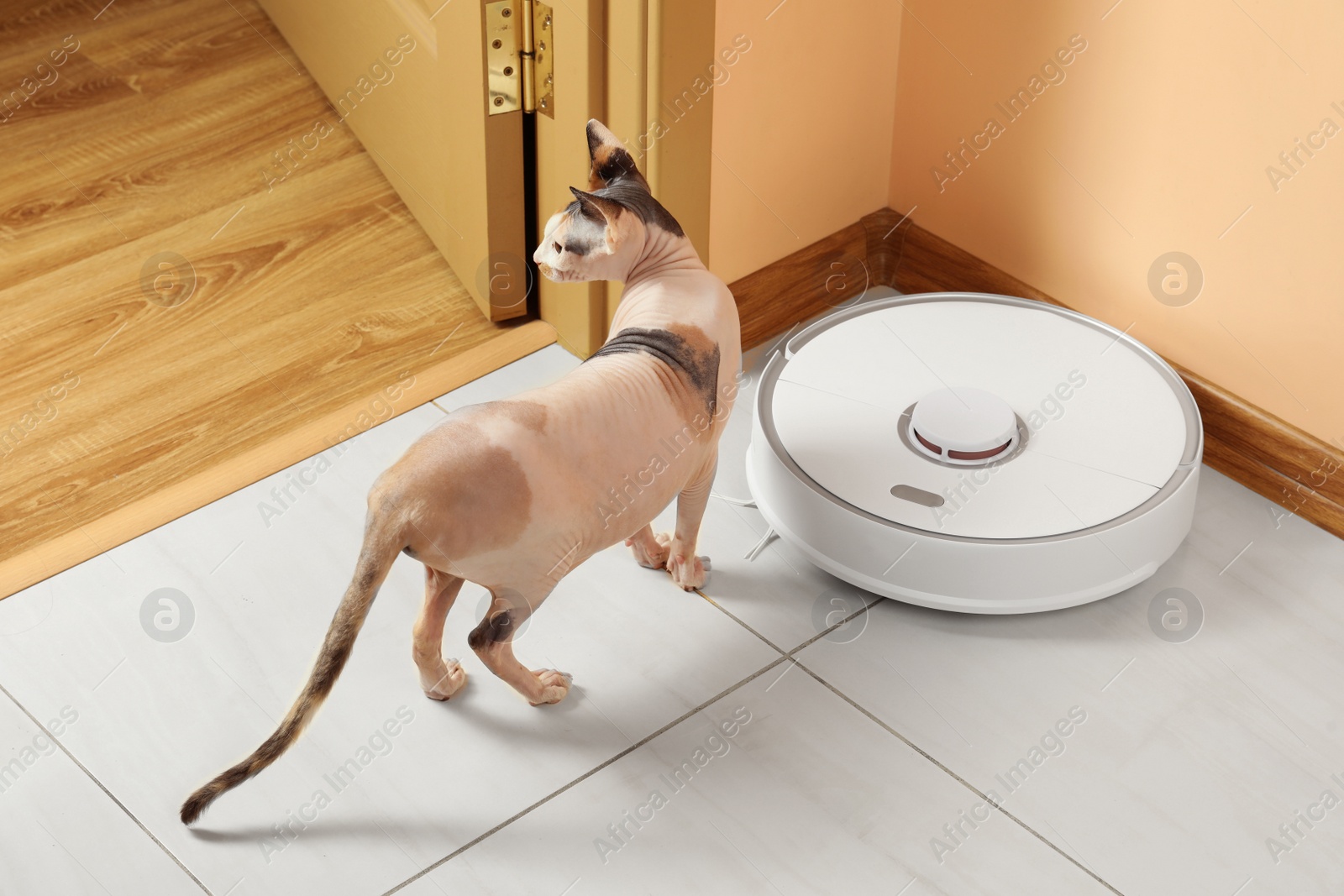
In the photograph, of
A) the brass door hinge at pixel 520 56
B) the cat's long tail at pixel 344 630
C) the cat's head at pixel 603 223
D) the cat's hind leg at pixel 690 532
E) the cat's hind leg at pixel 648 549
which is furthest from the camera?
the brass door hinge at pixel 520 56

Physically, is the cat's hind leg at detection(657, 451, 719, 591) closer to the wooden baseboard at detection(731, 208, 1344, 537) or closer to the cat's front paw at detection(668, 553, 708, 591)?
the cat's front paw at detection(668, 553, 708, 591)

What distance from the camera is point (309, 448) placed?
1.59m

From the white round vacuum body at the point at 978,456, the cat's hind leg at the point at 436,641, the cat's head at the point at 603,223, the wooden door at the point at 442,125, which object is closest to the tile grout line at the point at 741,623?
the white round vacuum body at the point at 978,456

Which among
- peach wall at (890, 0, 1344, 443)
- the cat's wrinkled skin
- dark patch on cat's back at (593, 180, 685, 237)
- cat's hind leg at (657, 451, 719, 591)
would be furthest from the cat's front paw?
peach wall at (890, 0, 1344, 443)

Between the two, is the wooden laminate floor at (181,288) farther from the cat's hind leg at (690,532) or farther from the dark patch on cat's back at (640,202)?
the dark patch on cat's back at (640,202)

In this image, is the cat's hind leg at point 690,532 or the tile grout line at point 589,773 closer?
the tile grout line at point 589,773

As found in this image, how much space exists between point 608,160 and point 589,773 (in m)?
0.59

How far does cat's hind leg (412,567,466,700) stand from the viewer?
3.93ft

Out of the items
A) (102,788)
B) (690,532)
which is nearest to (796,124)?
(690,532)

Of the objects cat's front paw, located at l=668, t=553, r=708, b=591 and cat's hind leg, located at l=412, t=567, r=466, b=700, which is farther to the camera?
cat's front paw, located at l=668, t=553, r=708, b=591

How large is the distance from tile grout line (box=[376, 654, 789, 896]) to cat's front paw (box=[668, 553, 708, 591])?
131mm

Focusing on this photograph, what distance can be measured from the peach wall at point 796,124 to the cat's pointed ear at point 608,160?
0.36 metres

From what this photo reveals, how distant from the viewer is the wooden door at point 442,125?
1616 mm

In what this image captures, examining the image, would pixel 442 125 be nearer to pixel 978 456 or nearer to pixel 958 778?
pixel 978 456
